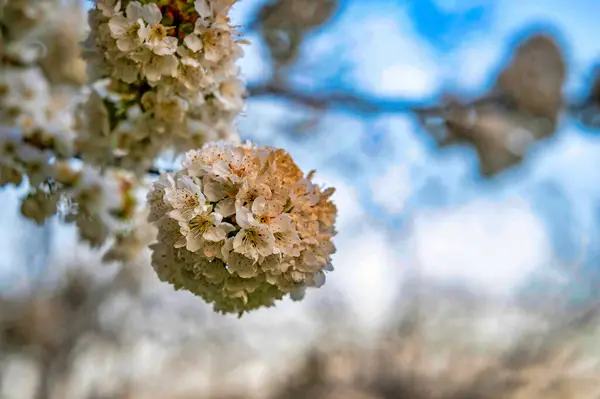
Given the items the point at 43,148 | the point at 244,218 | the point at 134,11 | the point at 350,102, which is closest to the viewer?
the point at 244,218

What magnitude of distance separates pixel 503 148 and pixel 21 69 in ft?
8.09

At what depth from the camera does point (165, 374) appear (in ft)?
17.7

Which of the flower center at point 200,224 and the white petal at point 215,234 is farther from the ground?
the flower center at point 200,224

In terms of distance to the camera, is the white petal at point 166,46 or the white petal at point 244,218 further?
the white petal at point 166,46

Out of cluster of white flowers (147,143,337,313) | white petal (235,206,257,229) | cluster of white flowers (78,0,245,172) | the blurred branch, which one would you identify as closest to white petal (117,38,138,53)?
cluster of white flowers (78,0,245,172)

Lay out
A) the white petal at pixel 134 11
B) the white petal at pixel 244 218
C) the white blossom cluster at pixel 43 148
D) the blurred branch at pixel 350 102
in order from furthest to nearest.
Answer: the blurred branch at pixel 350 102 → the white blossom cluster at pixel 43 148 → the white petal at pixel 134 11 → the white petal at pixel 244 218

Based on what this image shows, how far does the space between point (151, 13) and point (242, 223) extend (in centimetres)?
31

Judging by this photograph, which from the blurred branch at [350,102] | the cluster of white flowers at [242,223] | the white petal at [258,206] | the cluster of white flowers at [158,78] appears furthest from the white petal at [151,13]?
the blurred branch at [350,102]

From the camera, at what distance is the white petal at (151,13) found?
2.33ft

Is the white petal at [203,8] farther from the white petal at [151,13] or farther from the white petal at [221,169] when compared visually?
the white petal at [221,169]

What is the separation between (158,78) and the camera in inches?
29.6

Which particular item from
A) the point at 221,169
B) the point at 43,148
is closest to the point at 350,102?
the point at 43,148

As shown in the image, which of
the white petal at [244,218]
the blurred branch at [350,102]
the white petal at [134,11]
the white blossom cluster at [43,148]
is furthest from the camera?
the blurred branch at [350,102]

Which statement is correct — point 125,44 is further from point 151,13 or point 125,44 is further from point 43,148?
point 43,148
